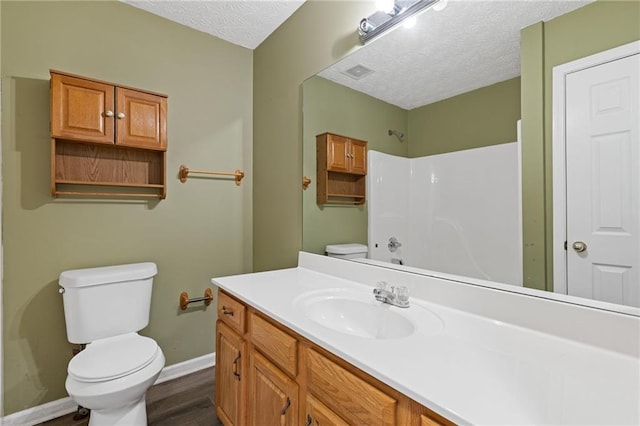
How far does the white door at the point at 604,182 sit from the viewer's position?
2.51 ft

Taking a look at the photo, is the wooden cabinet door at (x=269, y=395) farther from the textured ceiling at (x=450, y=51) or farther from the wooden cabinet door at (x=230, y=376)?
the textured ceiling at (x=450, y=51)

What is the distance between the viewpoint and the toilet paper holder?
215 centimetres

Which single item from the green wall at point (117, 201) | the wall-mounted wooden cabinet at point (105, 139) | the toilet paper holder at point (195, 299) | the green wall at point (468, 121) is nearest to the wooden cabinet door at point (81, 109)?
the wall-mounted wooden cabinet at point (105, 139)

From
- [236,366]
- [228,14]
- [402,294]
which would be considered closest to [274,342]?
[236,366]

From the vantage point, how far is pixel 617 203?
789 mm

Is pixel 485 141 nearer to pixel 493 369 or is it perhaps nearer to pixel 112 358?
pixel 493 369

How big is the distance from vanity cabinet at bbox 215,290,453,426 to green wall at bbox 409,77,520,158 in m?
0.88

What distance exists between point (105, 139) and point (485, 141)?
1920 millimetres

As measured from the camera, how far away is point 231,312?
56.2 inches

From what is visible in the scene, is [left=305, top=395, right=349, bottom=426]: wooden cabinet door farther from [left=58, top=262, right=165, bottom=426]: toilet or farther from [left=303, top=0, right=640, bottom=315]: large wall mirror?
[left=58, top=262, right=165, bottom=426]: toilet

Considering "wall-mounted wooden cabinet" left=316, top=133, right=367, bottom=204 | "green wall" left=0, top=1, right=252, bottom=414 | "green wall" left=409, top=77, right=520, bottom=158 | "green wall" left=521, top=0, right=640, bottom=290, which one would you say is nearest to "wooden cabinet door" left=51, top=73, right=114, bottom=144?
"green wall" left=0, top=1, right=252, bottom=414

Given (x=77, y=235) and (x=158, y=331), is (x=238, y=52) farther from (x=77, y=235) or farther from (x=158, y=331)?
(x=158, y=331)

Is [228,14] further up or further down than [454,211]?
further up

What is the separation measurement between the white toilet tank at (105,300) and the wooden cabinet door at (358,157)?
1359 mm
